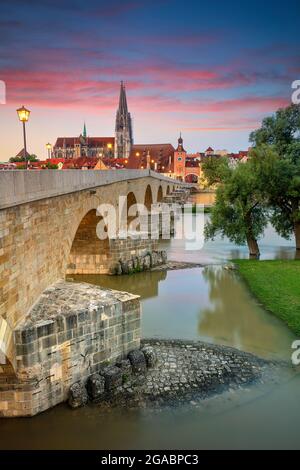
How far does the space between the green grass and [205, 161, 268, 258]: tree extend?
1876 mm

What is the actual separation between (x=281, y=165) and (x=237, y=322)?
34.6 ft

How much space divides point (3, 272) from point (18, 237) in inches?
39.8

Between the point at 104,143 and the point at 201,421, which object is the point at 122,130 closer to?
the point at 104,143

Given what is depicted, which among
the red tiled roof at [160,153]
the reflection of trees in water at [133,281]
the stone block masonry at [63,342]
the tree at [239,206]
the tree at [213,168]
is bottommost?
the reflection of trees in water at [133,281]

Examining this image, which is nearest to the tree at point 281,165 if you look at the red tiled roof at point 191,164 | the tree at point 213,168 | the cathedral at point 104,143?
the tree at point 213,168

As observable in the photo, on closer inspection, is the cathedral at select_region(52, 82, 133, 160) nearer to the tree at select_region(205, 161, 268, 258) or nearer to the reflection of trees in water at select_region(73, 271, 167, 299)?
the tree at select_region(205, 161, 268, 258)

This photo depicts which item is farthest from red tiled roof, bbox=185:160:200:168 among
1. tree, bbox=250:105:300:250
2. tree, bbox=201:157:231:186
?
tree, bbox=201:157:231:186

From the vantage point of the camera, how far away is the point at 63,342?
8070 mm

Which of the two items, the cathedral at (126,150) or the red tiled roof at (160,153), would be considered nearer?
the cathedral at (126,150)

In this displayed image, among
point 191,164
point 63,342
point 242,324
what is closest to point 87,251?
point 242,324

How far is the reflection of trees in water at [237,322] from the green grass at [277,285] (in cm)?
47

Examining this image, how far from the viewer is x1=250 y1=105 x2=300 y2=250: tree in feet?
65.3

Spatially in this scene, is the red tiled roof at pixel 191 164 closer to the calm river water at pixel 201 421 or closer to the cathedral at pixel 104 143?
the cathedral at pixel 104 143

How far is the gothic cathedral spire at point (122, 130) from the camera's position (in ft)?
371
